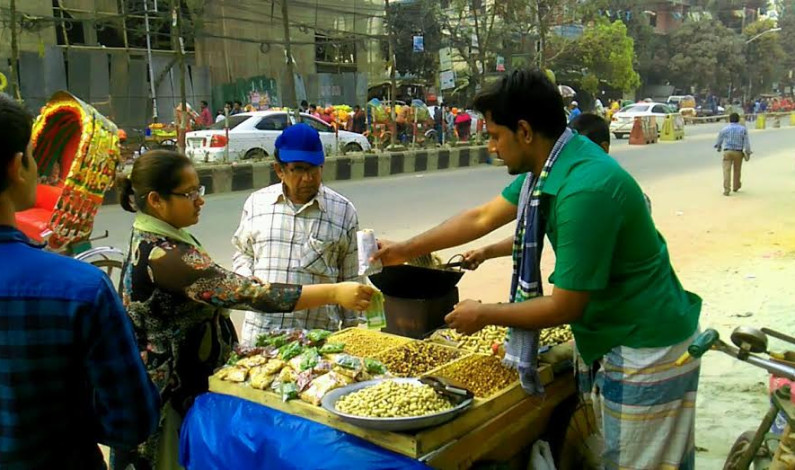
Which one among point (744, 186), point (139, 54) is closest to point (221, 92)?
point (139, 54)

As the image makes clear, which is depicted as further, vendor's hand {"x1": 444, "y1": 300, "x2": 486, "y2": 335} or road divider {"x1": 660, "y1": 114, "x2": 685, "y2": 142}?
road divider {"x1": 660, "y1": 114, "x2": 685, "y2": 142}

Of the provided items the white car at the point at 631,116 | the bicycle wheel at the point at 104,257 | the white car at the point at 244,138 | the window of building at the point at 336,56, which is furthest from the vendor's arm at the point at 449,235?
the window of building at the point at 336,56

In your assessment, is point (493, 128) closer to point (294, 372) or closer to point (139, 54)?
point (294, 372)

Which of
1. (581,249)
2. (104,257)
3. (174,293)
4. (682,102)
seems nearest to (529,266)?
(581,249)

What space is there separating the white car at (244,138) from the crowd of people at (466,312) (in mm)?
11899

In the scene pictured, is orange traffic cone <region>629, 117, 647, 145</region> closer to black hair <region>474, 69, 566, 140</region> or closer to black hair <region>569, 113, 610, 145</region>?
black hair <region>569, 113, 610, 145</region>

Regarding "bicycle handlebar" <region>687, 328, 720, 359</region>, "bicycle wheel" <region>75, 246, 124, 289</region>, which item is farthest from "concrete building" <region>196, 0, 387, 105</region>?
"bicycle handlebar" <region>687, 328, 720, 359</region>

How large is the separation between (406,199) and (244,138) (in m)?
4.69

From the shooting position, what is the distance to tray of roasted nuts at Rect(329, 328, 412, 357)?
274 cm

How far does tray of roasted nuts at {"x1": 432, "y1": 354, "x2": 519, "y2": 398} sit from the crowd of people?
11 centimetres

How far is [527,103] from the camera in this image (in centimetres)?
209

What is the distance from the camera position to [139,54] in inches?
855

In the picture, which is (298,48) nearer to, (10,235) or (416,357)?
(416,357)

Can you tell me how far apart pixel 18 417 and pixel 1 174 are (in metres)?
Answer: 0.49
